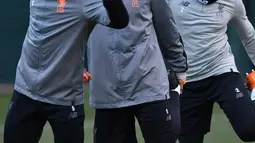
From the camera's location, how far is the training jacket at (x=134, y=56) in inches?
198

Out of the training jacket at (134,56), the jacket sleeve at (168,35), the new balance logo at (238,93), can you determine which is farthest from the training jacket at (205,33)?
the training jacket at (134,56)

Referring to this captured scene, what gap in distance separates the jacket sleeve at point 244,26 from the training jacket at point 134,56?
49.5 inches

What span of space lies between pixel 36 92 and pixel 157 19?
99 cm

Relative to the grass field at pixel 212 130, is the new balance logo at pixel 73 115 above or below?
above

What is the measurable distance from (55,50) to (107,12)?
18.5 inches

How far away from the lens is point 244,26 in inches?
252

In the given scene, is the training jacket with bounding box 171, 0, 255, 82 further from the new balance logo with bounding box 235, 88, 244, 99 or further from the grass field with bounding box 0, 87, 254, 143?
the grass field with bounding box 0, 87, 254, 143

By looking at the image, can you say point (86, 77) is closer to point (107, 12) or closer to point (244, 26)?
point (107, 12)

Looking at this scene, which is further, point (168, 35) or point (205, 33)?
point (205, 33)

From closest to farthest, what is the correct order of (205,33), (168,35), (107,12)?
(107,12), (168,35), (205,33)

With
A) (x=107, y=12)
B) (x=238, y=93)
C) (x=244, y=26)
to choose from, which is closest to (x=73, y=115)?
(x=107, y=12)

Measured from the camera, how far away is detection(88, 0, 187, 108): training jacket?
5.02m

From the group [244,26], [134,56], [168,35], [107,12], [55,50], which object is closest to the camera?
[107,12]

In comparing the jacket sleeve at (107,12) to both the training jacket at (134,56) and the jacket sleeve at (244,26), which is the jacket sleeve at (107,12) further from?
the jacket sleeve at (244,26)
